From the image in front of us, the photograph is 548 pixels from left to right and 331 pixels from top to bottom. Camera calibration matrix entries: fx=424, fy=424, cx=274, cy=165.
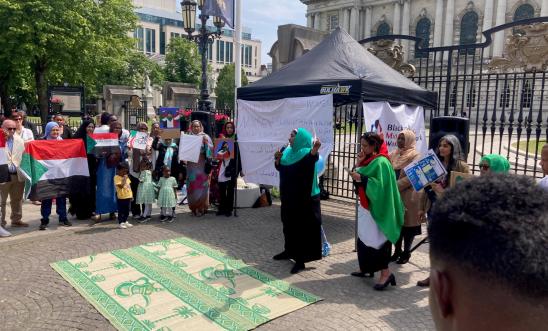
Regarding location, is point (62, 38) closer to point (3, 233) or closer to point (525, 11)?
point (3, 233)

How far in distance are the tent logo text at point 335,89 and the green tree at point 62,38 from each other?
1808 centimetres

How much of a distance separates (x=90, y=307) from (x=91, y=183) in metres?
3.87

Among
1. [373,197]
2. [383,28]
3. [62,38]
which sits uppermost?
[383,28]

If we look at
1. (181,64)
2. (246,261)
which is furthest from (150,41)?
A: (246,261)

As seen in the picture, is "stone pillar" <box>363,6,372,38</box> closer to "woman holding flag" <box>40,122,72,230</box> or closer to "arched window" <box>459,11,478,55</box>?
"arched window" <box>459,11,478,55</box>

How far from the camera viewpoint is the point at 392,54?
9.91 metres

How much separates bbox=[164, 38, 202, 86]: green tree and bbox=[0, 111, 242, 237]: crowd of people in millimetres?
49461

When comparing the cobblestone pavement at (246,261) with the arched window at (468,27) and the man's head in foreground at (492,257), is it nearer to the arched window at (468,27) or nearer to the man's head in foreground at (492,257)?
the man's head in foreground at (492,257)

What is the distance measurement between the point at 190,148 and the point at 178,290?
12.4 feet

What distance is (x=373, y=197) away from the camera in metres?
4.85

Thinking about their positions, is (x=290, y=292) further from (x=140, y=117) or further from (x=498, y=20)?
(x=498, y=20)

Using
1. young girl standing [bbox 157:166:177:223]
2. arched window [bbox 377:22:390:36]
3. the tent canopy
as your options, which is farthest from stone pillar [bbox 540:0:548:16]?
young girl standing [bbox 157:166:177:223]

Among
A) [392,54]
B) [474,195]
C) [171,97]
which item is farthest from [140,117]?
[474,195]

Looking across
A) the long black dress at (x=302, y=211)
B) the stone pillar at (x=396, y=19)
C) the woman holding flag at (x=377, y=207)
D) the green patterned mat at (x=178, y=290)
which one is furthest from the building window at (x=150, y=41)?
the woman holding flag at (x=377, y=207)
